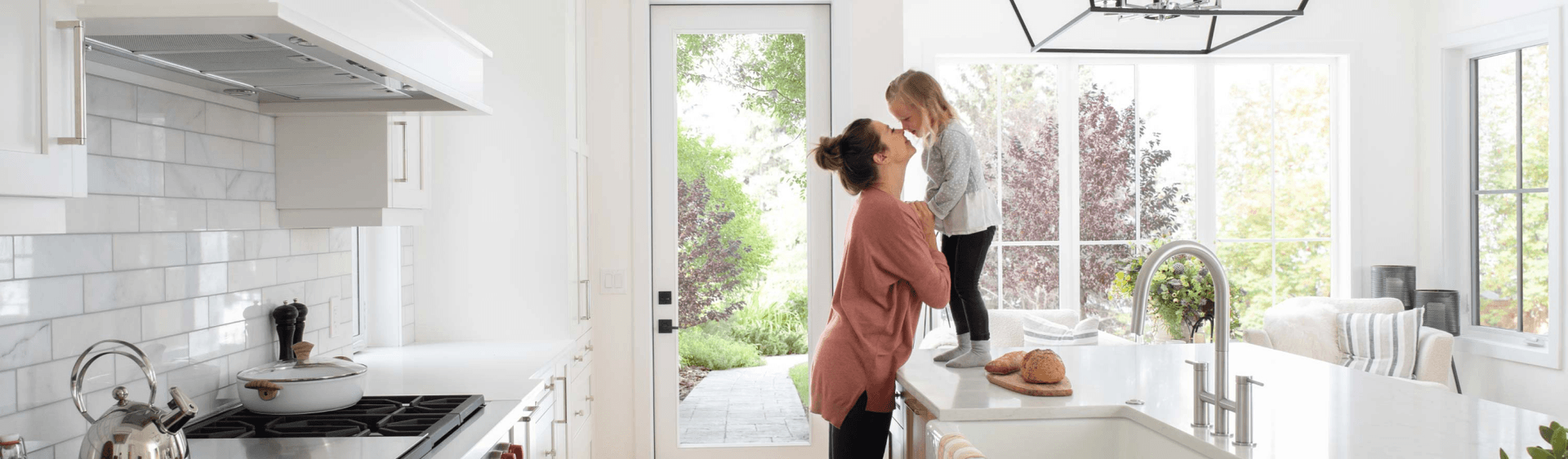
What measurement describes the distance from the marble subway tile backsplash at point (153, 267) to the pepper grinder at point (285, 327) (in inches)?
1.3

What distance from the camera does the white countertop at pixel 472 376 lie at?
173 centimetres

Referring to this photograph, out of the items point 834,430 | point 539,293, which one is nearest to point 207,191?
point 539,293

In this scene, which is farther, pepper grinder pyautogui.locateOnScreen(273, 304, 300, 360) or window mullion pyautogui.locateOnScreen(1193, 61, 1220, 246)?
window mullion pyautogui.locateOnScreen(1193, 61, 1220, 246)

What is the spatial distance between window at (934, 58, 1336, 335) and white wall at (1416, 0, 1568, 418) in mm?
531

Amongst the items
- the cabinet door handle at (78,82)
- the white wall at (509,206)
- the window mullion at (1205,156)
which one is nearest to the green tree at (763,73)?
the white wall at (509,206)

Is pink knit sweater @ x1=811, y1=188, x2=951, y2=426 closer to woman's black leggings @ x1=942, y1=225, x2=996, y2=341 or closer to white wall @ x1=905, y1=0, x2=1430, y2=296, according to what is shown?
woman's black leggings @ x1=942, y1=225, x2=996, y2=341

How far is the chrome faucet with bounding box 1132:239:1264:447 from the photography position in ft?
4.47

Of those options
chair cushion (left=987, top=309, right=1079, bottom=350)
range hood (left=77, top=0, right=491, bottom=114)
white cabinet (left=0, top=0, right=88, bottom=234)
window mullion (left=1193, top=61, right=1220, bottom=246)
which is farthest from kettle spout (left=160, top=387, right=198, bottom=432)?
window mullion (left=1193, top=61, right=1220, bottom=246)

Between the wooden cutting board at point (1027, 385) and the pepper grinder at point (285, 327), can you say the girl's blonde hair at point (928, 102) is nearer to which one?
the wooden cutting board at point (1027, 385)

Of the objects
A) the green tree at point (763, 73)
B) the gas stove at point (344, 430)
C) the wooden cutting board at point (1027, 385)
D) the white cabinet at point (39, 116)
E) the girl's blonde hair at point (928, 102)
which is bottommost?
the gas stove at point (344, 430)

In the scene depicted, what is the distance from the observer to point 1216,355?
4.86 ft

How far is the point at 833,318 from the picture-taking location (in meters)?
2.05

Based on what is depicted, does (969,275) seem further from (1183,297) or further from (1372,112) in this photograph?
(1372,112)

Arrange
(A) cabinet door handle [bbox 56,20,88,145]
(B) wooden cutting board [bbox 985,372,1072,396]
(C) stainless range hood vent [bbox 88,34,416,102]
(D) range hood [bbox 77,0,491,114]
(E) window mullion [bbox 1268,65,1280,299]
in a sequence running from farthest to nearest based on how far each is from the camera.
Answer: (E) window mullion [bbox 1268,65,1280,299]
(B) wooden cutting board [bbox 985,372,1072,396]
(C) stainless range hood vent [bbox 88,34,416,102]
(D) range hood [bbox 77,0,491,114]
(A) cabinet door handle [bbox 56,20,88,145]
